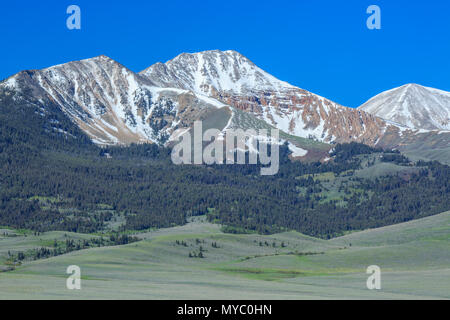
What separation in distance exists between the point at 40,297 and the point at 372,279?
279ft

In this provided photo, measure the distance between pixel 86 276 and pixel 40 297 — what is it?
67135 millimetres

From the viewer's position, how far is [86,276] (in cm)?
18212
